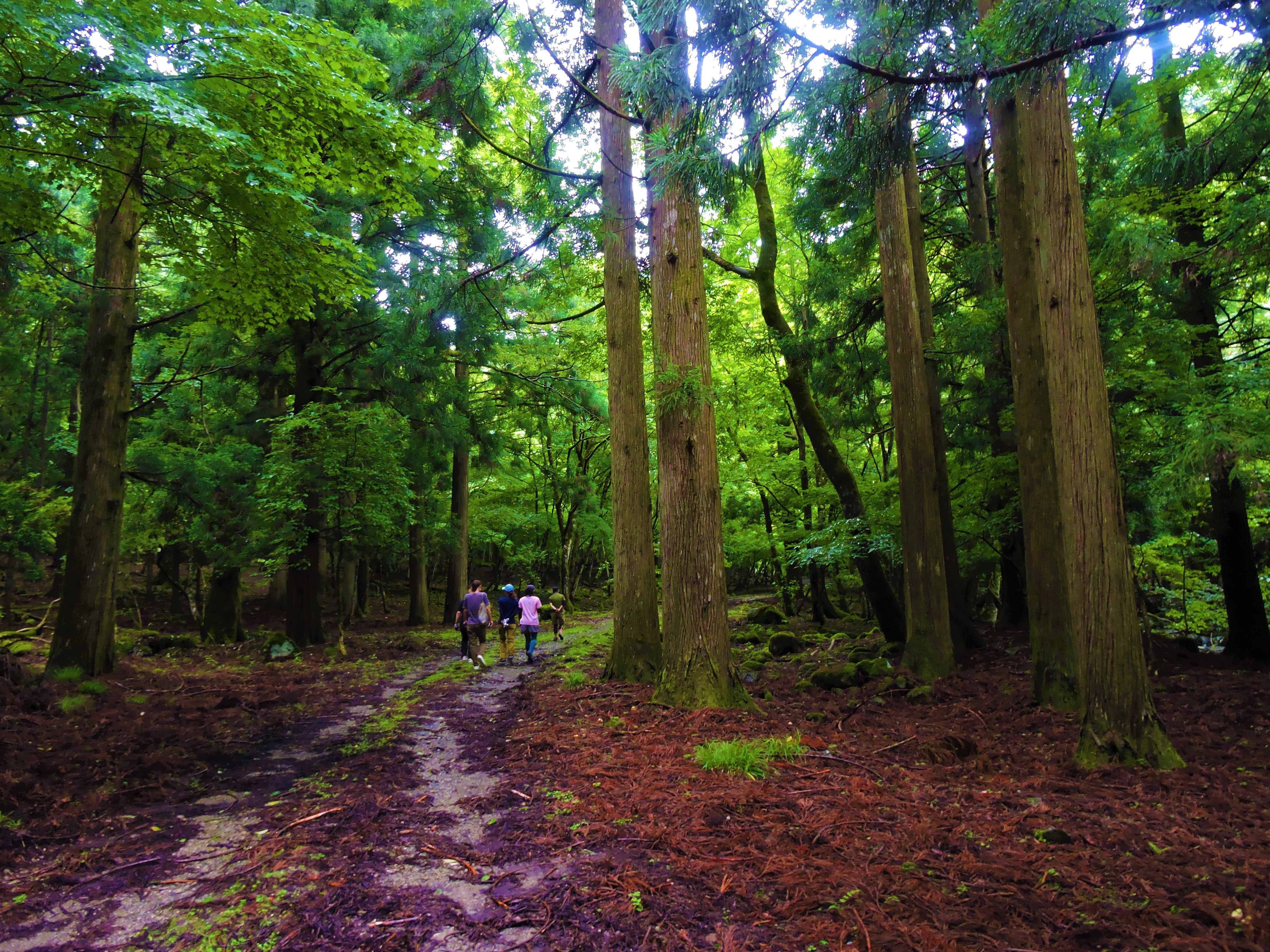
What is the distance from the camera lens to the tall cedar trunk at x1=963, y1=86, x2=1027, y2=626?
361 inches

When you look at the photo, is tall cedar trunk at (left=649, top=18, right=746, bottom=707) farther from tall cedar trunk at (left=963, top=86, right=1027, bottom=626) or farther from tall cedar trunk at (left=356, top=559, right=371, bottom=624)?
tall cedar trunk at (left=356, top=559, right=371, bottom=624)

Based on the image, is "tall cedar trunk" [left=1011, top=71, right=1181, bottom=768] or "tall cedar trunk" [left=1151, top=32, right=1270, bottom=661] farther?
"tall cedar trunk" [left=1151, top=32, right=1270, bottom=661]

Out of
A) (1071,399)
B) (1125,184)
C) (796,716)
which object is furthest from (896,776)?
(1125,184)

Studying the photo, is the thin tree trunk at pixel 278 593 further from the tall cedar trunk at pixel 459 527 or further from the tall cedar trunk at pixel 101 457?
the tall cedar trunk at pixel 101 457

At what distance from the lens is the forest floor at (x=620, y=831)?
8.84ft

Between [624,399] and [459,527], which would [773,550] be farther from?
[624,399]

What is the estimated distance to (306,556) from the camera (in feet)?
→ 40.3

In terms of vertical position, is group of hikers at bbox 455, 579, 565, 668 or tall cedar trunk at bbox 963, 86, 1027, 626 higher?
tall cedar trunk at bbox 963, 86, 1027, 626

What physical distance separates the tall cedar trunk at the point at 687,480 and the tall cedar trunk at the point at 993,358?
3844mm

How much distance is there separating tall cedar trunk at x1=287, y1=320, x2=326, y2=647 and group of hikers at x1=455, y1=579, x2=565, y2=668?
319 centimetres

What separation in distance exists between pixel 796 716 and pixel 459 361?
1010 cm

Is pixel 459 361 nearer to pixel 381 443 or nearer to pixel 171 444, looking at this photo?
pixel 381 443

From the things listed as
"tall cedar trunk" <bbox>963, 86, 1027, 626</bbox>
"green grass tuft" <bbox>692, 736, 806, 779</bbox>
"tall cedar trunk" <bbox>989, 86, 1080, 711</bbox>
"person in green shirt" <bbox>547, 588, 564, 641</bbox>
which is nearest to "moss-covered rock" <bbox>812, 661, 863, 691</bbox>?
"tall cedar trunk" <bbox>989, 86, 1080, 711</bbox>

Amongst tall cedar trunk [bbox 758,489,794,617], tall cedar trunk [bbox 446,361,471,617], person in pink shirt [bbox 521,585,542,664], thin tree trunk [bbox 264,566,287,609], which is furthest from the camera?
tall cedar trunk [bbox 758,489,794,617]
